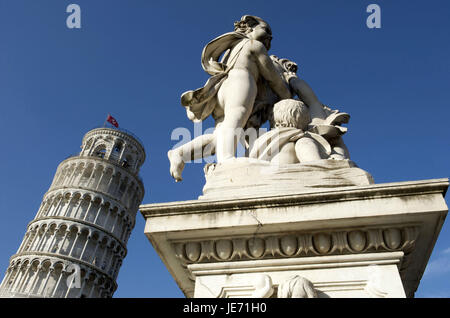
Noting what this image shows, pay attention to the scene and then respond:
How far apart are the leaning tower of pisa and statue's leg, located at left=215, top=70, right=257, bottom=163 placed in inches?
1578

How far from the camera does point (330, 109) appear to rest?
3.75m

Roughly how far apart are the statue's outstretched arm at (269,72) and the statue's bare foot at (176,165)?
1328mm

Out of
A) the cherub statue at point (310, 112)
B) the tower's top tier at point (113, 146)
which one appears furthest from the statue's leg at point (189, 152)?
the tower's top tier at point (113, 146)

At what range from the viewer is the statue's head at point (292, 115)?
10.5 ft

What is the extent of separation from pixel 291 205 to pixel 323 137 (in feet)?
4.12

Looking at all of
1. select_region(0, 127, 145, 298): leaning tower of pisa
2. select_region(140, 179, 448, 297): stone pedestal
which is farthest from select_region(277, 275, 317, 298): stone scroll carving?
select_region(0, 127, 145, 298): leaning tower of pisa

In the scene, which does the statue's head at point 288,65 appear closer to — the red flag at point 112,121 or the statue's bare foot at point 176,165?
the statue's bare foot at point 176,165

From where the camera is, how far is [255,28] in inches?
165

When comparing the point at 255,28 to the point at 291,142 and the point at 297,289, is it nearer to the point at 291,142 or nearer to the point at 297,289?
the point at 291,142

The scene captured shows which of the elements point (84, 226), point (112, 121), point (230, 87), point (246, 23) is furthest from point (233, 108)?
point (112, 121)

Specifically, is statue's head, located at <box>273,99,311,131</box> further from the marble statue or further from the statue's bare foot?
the statue's bare foot

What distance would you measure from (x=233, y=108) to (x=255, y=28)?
1.43 m

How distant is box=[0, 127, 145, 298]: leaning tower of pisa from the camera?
3922 centimetres
